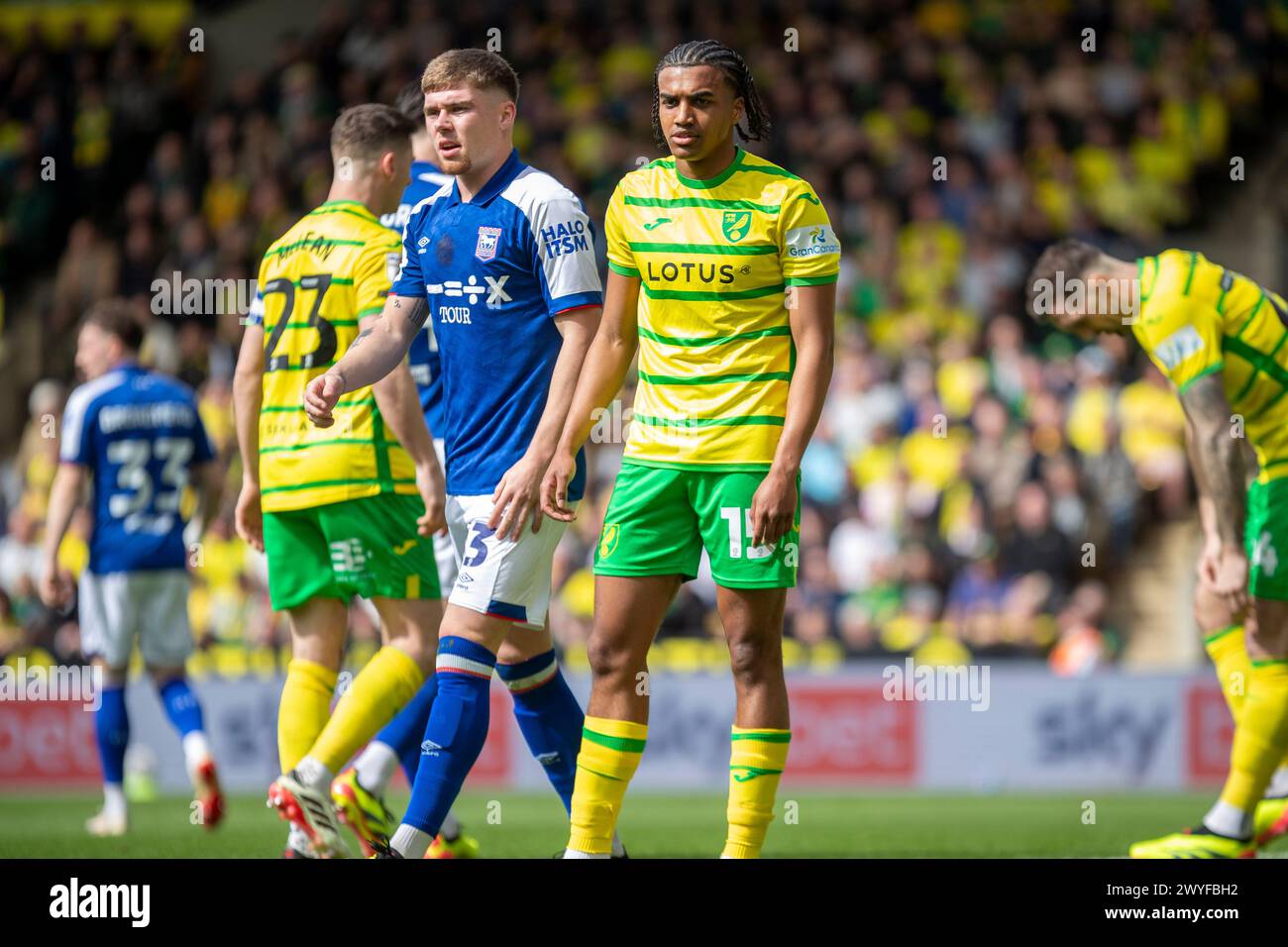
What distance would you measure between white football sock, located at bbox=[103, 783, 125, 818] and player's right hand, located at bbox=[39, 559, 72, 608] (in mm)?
985

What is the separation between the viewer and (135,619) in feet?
31.3

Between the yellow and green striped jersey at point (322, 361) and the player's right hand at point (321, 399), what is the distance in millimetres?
1003

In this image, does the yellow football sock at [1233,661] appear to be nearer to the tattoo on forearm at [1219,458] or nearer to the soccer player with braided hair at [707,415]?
the tattoo on forearm at [1219,458]

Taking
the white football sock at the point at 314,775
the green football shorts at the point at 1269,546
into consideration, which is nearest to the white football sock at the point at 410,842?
the white football sock at the point at 314,775

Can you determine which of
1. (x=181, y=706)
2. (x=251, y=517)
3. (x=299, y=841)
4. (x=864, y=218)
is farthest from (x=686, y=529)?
(x=864, y=218)

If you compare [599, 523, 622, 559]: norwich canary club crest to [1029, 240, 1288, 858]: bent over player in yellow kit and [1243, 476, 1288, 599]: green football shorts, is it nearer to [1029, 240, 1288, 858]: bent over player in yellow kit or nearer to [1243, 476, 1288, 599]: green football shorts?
[1029, 240, 1288, 858]: bent over player in yellow kit

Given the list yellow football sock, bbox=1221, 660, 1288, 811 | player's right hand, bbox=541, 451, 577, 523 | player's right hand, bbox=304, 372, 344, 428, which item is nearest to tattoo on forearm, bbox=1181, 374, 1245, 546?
yellow football sock, bbox=1221, 660, 1288, 811

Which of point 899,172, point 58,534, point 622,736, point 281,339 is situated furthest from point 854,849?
→ point 899,172

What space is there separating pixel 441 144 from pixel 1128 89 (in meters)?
14.0

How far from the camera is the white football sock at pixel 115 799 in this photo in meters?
9.08

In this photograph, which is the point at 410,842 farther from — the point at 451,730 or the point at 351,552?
the point at 351,552
